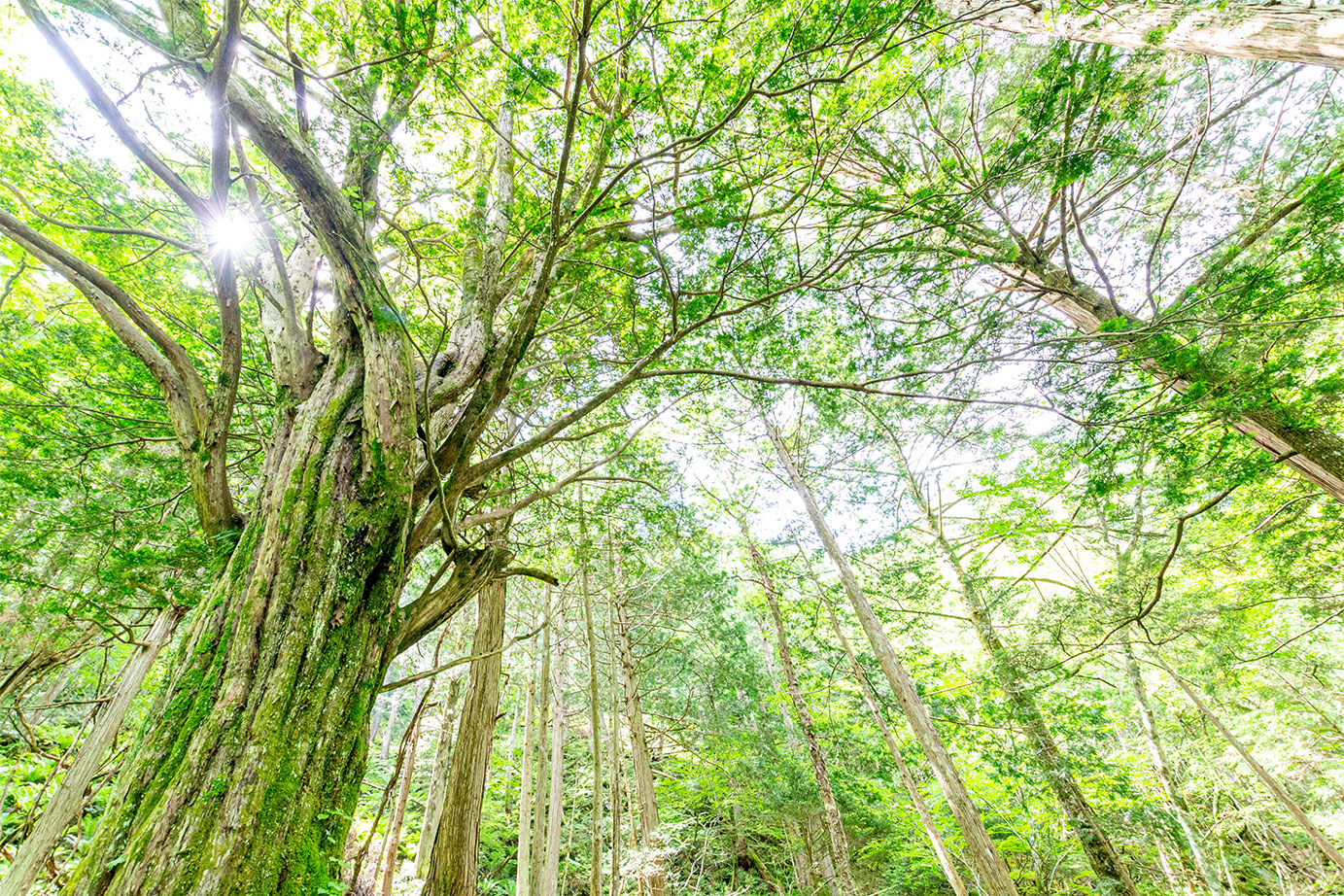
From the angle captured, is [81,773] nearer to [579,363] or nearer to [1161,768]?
[579,363]

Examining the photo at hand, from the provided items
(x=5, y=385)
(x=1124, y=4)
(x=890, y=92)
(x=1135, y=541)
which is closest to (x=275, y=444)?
(x=5, y=385)

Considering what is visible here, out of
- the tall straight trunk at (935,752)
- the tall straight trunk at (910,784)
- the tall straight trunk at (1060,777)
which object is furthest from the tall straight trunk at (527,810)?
the tall straight trunk at (1060,777)

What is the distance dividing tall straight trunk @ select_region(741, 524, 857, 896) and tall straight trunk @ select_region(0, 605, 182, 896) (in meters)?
7.75

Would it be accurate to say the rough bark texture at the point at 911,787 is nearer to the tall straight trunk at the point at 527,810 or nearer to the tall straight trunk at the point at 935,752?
the tall straight trunk at the point at 935,752

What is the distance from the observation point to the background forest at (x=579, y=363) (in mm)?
1808

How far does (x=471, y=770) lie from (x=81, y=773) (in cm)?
306

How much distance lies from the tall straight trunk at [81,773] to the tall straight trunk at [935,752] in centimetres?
749

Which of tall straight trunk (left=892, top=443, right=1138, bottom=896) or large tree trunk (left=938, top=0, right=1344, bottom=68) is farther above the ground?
large tree trunk (left=938, top=0, right=1344, bottom=68)

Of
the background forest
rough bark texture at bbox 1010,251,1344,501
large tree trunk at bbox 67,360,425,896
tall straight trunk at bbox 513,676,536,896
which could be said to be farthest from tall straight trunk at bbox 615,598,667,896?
rough bark texture at bbox 1010,251,1344,501

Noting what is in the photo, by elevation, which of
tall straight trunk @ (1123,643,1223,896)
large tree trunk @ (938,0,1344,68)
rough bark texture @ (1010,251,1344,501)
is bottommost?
tall straight trunk @ (1123,643,1223,896)

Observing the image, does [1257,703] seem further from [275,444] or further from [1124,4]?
[275,444]

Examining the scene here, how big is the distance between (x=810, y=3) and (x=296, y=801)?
13.7 ft

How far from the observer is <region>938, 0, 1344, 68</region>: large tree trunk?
3227 millimetres

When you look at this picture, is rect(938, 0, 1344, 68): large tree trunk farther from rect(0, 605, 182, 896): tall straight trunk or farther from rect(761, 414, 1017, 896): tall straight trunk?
rect(0, 605, 182, 896): tall straight trunk
